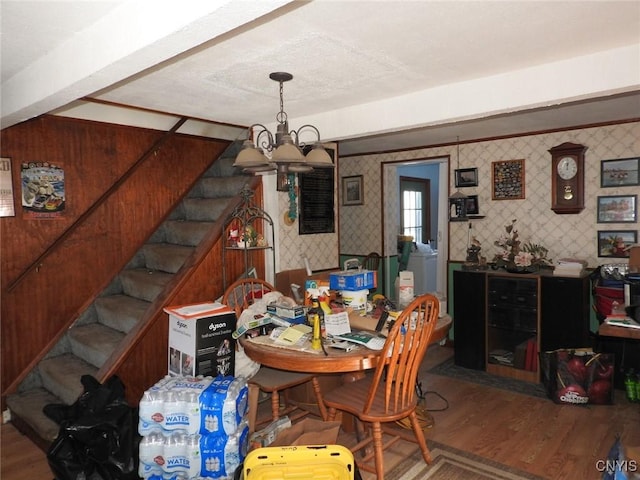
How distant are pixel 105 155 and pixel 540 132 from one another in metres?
4.12

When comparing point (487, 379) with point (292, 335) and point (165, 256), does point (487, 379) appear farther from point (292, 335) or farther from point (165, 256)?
point (165, 256)

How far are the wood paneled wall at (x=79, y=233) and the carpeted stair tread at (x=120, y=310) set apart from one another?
0.15 meters

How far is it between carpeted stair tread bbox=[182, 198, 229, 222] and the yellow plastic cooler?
246cm

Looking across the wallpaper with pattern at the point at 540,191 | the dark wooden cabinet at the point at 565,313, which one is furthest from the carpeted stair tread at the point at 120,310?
the dark wooden cabinet at the point at 565,313

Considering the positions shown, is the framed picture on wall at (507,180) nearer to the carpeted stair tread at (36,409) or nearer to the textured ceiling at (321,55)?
the textured ceiling at (321,55)

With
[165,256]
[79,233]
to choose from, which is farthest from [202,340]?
[79,233]

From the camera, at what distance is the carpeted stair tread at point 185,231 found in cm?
394

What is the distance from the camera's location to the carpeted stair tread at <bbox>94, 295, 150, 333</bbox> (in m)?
3.38

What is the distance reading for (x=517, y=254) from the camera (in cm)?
410

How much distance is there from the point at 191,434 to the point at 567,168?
398 centimetres

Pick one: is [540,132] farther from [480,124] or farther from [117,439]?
[117,439]

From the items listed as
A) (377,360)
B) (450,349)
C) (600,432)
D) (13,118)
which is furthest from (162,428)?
(450,349)

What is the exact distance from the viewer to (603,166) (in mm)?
4121

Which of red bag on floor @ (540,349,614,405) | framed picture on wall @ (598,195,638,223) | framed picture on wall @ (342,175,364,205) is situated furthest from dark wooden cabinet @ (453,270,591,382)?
framed picture on wall @ (342,175,364,205)
